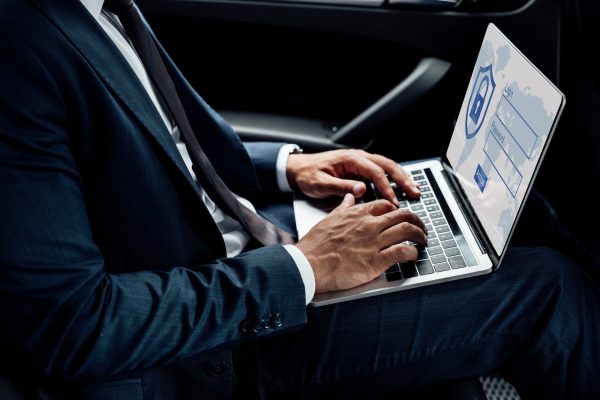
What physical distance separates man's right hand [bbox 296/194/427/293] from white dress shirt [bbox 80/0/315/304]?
0.02 meters

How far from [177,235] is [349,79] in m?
0.79

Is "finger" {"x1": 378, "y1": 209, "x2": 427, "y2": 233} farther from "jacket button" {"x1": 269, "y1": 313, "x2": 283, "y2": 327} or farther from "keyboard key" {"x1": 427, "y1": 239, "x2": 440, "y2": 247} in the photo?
"jacket button" {"x1": 269, "y1": 313, "x2": 283, "y2": 327}

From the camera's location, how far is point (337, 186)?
1.07 meters

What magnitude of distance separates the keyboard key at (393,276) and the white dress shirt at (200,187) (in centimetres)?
12

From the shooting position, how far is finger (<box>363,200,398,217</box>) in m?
0.96

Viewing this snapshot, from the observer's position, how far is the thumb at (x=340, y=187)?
106 cm

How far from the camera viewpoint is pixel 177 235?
873 millimetres

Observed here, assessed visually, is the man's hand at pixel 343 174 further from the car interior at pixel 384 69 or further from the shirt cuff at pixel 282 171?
the car interior at pixel 384 69

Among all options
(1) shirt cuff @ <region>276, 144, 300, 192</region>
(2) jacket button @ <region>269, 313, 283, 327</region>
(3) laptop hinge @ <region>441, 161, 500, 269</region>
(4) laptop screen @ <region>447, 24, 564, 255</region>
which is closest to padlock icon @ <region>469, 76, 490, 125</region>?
(4) laptop screen @ <region>447, 24, 564, 255</region>

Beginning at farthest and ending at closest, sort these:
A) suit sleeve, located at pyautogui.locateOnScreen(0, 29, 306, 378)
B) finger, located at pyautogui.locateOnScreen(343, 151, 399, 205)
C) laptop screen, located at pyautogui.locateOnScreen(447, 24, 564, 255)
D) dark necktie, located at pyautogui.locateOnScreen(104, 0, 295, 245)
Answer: finger, located at pyautogui.locateOnScreen(343, 151, 399, 205) < dark necktie, located at pyautogui.locateOnScreen(104, 0, 295, 245) < laptop screen, located at pyautogui.locateOnScreen(447, 24, 564, 255) < suit sleeve, located at pyautogui.locateOnScreen(0, 29, 306, 378)

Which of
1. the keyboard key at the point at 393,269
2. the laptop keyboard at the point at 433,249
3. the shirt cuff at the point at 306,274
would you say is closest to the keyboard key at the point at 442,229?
the laptop keyboard at the point at 433,249

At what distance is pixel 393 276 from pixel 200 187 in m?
0.35

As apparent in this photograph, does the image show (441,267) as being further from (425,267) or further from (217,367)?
(217,367)

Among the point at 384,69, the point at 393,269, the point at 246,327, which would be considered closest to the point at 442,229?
the point at 393,269
